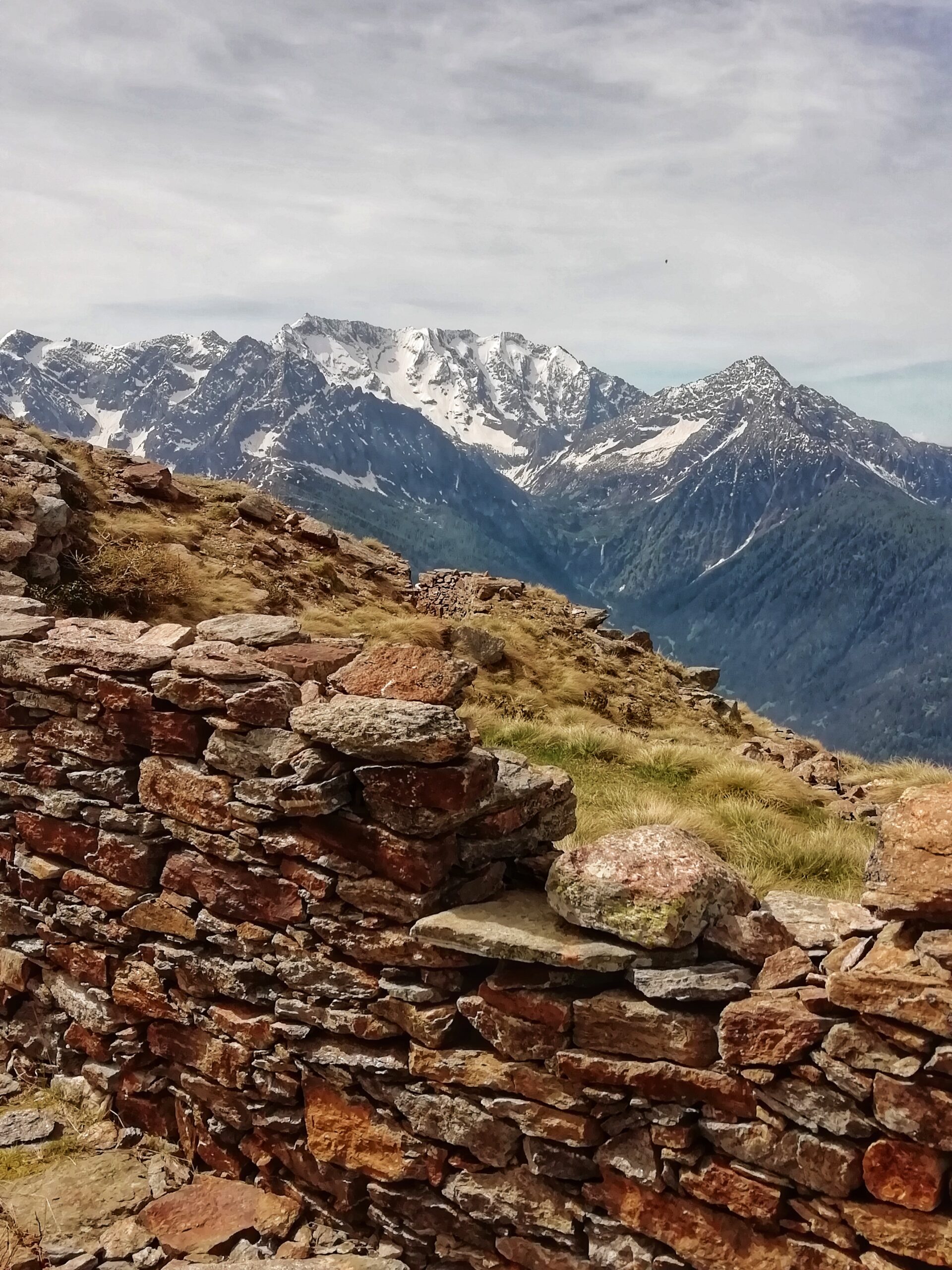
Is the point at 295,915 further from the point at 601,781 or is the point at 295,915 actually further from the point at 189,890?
the point at 601,781

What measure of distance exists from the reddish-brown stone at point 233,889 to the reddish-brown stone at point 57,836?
0.99m

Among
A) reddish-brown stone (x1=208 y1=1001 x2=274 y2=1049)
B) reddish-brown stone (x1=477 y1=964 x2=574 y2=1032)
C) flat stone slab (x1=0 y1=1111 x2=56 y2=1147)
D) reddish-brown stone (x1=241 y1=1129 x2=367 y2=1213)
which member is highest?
reddish-brown stone (x1=477 y1=964 x2=574 y2=1032)

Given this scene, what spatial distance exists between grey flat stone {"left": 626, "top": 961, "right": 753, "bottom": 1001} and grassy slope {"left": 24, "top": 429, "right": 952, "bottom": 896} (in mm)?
3488

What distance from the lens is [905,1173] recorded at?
16.8ft

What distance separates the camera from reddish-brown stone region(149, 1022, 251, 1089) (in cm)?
742

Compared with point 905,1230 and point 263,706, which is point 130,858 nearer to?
point 263,706

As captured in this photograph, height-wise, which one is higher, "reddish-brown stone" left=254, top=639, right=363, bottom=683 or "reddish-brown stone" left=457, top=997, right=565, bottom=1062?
Answer: "reddish-brown stone" left=254, top=639, right=363, bottom=683

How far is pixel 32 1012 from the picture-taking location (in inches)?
347

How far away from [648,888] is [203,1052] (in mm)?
4373

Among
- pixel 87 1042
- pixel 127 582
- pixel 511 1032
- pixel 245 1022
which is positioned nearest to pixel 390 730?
pixel 511 1032

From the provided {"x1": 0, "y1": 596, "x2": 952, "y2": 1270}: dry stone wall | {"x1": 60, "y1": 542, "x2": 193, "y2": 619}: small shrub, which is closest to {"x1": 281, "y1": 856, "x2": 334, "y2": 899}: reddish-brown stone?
{"x1": 0, "y1": 596, "x2": 952, "y2": 1270}: dry stone wall

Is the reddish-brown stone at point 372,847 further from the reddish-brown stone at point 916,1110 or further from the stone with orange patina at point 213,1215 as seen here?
the reddish-brown stone at point 916,1110

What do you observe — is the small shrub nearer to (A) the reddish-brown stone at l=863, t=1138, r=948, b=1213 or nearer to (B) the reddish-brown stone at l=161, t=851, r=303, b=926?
(B) the reddish-brown stone at l=161, t=851, r=303, b=926

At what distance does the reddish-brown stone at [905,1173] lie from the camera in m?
5.05
